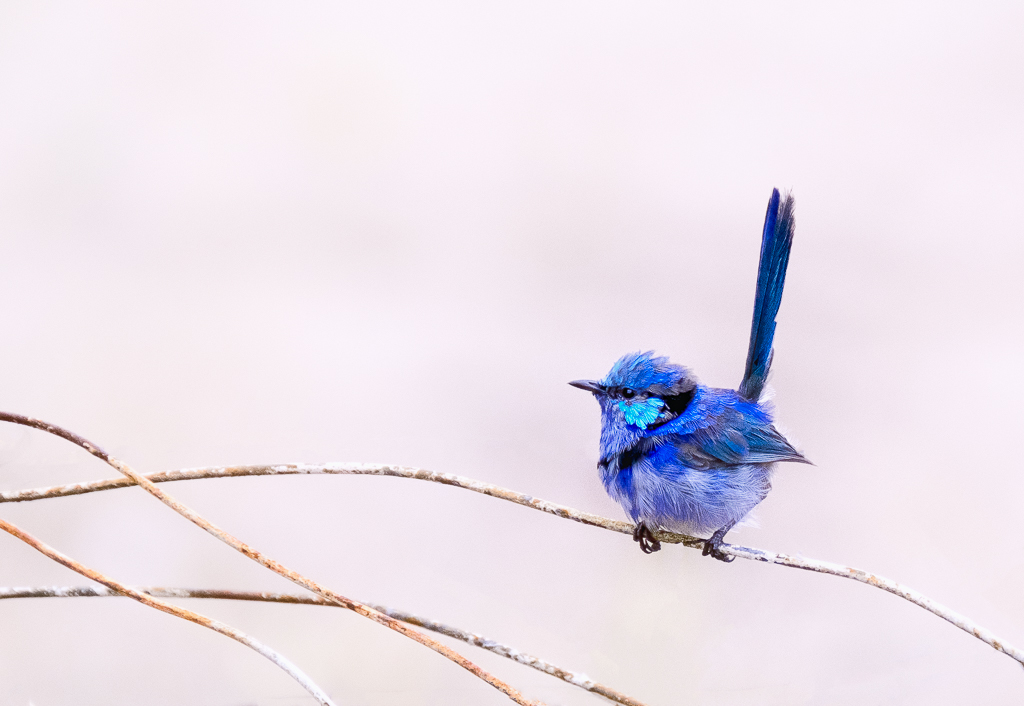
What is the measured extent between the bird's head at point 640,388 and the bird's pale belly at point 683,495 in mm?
79

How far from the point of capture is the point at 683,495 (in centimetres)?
123

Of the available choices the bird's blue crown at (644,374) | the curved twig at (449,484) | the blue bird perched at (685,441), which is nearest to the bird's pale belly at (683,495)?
the blue bird perched at (685,441)

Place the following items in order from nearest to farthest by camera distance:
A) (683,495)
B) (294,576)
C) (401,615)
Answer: (294,576), (401,615), (683,495)

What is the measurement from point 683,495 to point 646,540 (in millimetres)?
136

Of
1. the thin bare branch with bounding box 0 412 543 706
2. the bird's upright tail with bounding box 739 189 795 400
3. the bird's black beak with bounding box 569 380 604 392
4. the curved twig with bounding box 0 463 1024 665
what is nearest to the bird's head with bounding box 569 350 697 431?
the bird's black beak with bounding box 569 380 604 392

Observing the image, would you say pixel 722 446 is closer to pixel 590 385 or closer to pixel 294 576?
pixel 590 385

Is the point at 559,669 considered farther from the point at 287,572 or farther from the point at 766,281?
the point at 766,281

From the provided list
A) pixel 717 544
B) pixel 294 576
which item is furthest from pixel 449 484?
pixel 717 544

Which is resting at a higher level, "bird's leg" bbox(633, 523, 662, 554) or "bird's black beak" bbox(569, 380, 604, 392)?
"bird's black beak" bbox(569, 380, 604, 392)

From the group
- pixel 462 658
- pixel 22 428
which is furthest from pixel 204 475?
pixel 22 428

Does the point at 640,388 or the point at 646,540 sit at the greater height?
the point at 640,388

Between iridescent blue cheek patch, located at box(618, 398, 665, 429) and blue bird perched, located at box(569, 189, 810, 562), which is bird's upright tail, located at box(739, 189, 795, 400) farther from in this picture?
iridescent blue cheek patch, located at box(618, 398, 665, 429)

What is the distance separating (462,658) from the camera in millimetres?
708

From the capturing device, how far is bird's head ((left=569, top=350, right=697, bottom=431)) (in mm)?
1251
